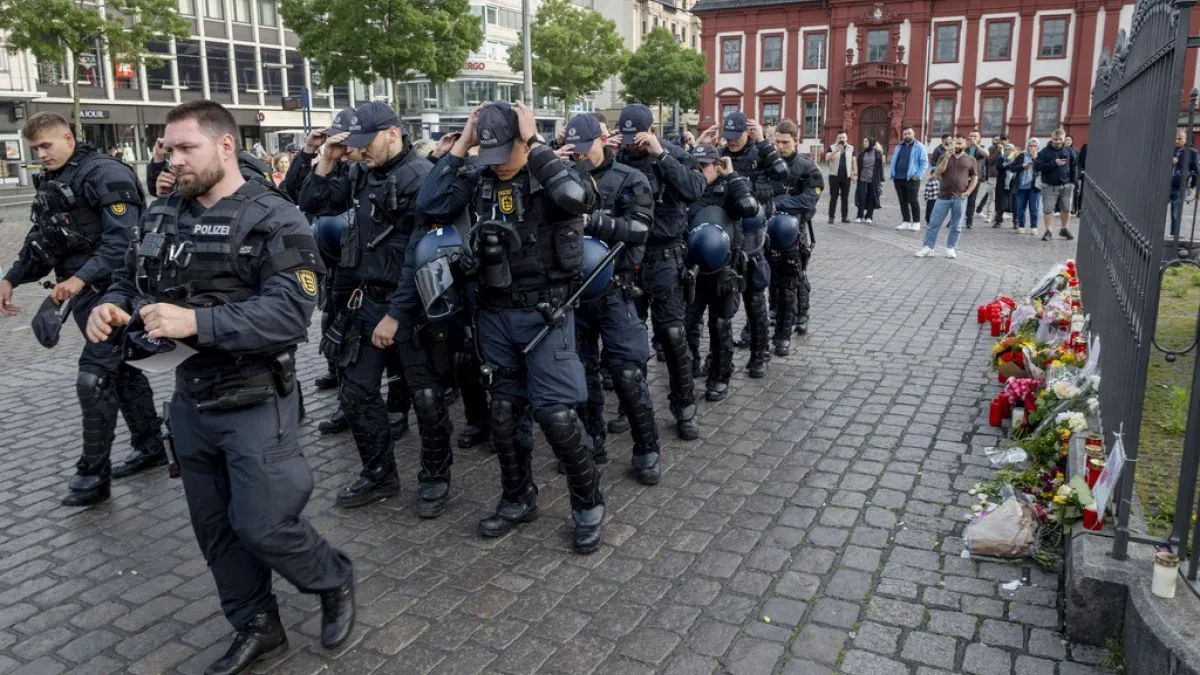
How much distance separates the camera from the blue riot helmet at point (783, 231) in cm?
841

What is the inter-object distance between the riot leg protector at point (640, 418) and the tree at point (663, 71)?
5935cm

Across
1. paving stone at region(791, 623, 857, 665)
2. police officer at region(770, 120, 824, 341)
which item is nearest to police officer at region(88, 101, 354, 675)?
paving stone at region(791, 623, 857, 665)

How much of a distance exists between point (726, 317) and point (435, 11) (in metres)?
30.5

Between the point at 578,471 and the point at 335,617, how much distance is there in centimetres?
138

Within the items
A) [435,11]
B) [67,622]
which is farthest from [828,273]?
[435,11]

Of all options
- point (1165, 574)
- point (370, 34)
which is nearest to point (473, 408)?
point (1165, 574)

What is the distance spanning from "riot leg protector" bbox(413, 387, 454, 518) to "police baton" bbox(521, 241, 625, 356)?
865mm

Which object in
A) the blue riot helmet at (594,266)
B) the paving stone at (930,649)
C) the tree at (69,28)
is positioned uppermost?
the tree at (69,28)

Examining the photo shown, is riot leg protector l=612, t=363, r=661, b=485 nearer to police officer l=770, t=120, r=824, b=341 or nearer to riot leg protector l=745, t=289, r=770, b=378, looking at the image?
riot leg protector l=745, t=289, r=770, b=378

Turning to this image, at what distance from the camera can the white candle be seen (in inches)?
131

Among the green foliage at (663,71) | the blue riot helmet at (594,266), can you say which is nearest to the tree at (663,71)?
the green foliage at (663,71)

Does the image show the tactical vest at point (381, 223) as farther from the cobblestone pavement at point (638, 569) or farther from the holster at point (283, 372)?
the holster at point (283, 372)

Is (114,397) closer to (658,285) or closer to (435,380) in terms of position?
(435,380)

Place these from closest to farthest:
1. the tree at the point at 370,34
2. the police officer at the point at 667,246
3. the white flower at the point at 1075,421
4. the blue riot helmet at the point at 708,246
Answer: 1. the white flower at the point at 1075,421
2. the police officer at the point at 667,246
3. the blue riot helmet at the point at 708,246
4. the tree at the point at 370,34
